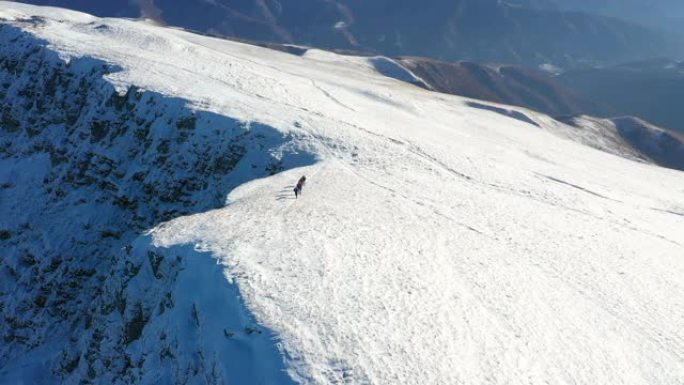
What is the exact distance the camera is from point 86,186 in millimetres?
39125

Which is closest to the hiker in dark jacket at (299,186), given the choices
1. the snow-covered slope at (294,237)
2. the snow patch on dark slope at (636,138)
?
the snow-covered slope at (294,237)

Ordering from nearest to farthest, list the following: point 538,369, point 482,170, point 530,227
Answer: point 538,369
point 530,227
point 482,170

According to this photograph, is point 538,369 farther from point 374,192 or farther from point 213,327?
point 374,192

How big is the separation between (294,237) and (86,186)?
76.2ft

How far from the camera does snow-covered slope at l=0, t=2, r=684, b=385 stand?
60.2 feet

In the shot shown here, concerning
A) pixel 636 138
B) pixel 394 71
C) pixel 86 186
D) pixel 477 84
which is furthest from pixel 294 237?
pixel 477 84

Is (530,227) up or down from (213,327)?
up

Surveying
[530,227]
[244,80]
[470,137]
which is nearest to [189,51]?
[244,80]

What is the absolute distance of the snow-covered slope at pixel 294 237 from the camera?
723 inches

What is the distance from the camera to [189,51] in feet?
198

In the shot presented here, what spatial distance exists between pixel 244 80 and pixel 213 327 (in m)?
36.8

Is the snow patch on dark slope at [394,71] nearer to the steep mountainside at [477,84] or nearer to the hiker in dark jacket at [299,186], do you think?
the steep mountainside at [477,84]

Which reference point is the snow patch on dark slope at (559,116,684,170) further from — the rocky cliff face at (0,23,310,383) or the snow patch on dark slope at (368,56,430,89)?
the rocky cliff face at (0,23,310,383)

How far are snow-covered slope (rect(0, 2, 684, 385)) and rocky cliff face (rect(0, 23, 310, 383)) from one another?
0.49ft
